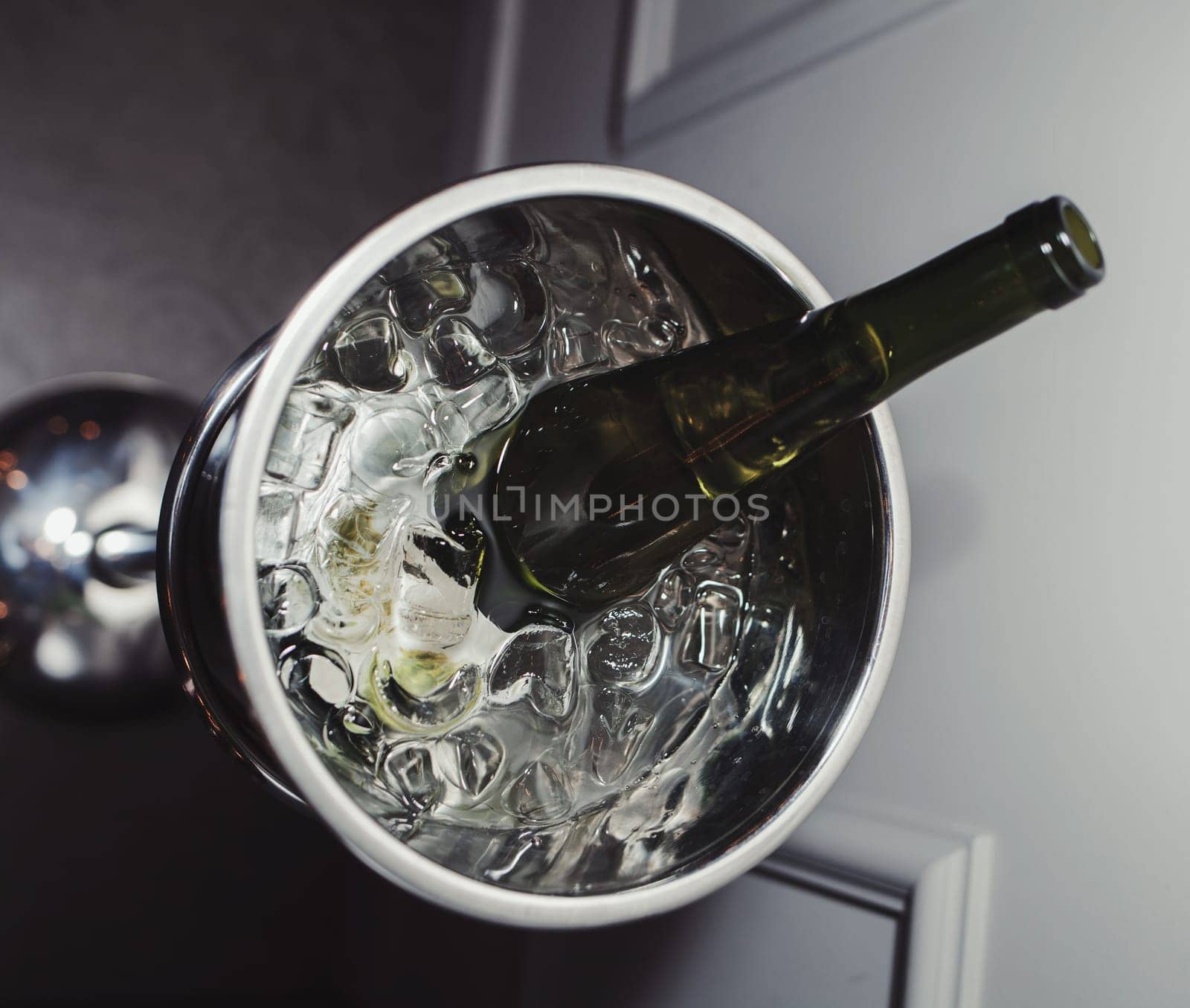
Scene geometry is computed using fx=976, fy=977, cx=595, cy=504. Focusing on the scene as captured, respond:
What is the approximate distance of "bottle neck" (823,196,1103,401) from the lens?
0.28m

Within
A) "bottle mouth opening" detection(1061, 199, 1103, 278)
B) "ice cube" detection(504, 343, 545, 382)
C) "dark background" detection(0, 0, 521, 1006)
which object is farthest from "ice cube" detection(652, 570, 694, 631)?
"dark background" detection(0, 0, 521, 1006)

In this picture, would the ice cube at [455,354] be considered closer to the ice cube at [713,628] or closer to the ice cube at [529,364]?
the ice cube at [529,364]

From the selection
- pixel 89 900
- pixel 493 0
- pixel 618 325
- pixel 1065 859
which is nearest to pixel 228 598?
pixel 618 325

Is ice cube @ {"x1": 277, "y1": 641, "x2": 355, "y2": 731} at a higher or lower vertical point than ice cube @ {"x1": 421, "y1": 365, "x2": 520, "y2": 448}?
lower

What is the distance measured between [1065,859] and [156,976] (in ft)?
2.49

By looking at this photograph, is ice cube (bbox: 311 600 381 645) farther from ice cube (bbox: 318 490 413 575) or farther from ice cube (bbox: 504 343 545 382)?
ice cube (bbox: 504 343 545 382)

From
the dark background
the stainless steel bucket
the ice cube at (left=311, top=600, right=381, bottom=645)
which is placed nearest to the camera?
the stainless steel bucket

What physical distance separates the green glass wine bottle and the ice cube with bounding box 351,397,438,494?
4 centimetres

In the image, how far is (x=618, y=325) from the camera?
43 cm

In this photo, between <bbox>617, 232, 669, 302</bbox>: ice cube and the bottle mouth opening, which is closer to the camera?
the bottle mouth opening

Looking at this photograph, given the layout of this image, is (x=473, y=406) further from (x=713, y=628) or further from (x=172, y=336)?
(x=172, y=336)

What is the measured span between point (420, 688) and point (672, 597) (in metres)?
0.12

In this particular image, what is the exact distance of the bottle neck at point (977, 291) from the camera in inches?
11.1

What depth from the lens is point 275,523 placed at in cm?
37
